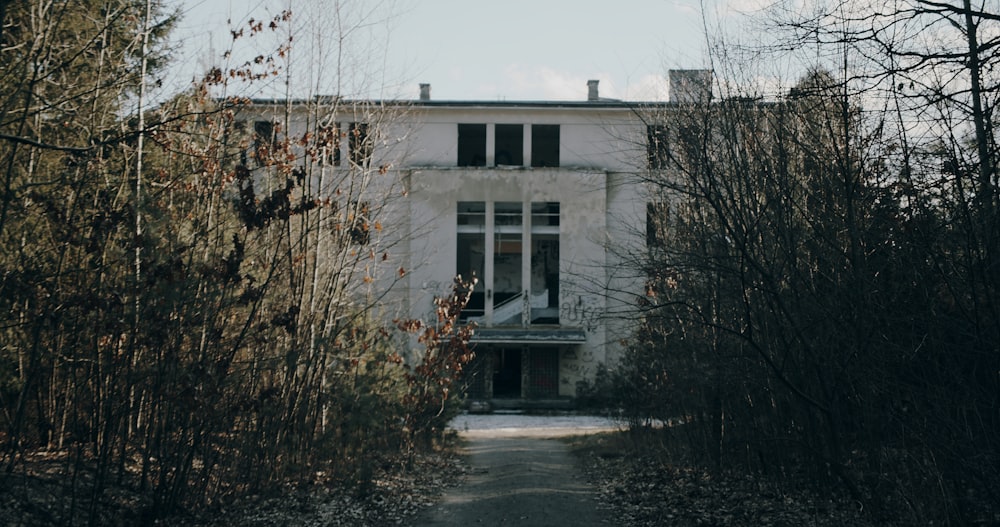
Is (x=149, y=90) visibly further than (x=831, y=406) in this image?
Yes

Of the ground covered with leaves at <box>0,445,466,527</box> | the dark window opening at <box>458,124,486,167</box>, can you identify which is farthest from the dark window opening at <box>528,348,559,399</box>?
the ground covered with leaves at <box>0,445,466,527</box>

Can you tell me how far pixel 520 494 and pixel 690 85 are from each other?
690 cm

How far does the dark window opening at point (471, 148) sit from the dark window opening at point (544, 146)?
2.39 metres

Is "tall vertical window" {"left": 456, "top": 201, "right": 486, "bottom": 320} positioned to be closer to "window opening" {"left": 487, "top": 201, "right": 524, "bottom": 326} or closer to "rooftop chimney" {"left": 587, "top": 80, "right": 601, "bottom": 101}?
"window opening" {"left": 487, "top": 201, "right": 524, "bottom": 326}

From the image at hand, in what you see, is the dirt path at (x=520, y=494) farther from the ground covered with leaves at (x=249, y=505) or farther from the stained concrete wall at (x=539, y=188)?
the stained concrete wall at (x=539, y=188)

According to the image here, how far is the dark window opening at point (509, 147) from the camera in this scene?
1692 inches

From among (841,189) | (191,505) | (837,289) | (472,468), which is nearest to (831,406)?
(837,289)

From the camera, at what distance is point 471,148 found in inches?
1706

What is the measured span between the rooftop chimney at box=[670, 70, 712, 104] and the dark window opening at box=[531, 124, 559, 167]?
2550cm

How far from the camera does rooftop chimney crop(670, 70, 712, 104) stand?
1209 cm

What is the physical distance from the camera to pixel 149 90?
12.6 metres

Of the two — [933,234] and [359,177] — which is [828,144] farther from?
[359,177]

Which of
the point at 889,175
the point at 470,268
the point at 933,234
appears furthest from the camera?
the point at 470,268

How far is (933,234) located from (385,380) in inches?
455
